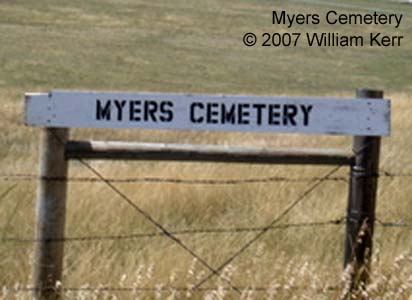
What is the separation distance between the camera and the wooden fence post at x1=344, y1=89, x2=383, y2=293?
5.20 metres

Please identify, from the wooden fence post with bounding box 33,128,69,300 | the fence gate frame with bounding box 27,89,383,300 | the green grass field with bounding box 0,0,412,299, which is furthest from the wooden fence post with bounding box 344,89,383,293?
the wooden fence post with bounding box 33,128,69,300

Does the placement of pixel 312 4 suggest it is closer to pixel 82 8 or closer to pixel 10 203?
pixel 82 8

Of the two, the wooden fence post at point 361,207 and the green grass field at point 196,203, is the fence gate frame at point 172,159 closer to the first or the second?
the wooden fence post at point 361,207

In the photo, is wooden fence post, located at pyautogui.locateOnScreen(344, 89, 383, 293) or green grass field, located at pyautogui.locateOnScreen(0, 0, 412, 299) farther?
green grass field, located at pyautogui.locateOnScreen(0, 0, 412, 299)

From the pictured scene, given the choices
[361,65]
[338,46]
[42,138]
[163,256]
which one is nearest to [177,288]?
[163,256]

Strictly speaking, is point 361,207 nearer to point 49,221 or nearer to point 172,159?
point 172,159

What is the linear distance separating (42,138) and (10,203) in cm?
246

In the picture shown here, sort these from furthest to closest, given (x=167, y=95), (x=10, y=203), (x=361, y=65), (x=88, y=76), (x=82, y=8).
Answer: (x=82, y=8)
(x=361, y=65)
(x=88, y=76)
(x=10, y=203)
(x=167, y=95)

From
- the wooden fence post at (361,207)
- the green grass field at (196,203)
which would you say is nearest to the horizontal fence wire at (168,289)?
the green grass field at (196,203)

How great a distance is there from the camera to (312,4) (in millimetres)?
74375

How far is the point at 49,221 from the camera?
5223mm

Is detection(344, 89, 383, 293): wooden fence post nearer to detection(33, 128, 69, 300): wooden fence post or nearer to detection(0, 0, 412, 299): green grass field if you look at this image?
detection(0, 0, 412, 299): green grass field

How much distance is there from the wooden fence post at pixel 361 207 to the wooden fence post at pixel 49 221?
1479mm

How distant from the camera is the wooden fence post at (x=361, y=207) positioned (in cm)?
520
